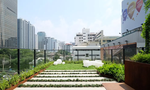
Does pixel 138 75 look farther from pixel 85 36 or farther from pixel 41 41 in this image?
pixel 41 41

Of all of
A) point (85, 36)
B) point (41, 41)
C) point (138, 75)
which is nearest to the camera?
point (138, 75)

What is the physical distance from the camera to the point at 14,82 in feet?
11.2

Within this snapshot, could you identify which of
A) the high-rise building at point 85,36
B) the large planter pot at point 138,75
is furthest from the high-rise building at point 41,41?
the large planter pot at point 138,75

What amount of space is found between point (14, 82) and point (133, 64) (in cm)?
442

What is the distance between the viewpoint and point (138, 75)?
2.78 m

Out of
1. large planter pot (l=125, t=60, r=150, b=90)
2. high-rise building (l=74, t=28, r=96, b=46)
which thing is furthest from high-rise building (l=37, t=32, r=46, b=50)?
large planter pot (l=125, t=60, r=150, b=90)

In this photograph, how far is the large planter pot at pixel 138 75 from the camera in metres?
2.45

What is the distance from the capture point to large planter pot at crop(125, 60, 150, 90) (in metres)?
2.45

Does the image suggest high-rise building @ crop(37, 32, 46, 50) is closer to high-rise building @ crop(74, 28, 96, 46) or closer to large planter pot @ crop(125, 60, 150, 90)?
high-rise building @ crop(74, 28, 96, 46)

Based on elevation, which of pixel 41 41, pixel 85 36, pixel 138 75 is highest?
pixel 85 36

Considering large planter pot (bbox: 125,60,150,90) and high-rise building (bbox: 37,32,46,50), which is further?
high-rise building (bbox: 37,32,46,50)

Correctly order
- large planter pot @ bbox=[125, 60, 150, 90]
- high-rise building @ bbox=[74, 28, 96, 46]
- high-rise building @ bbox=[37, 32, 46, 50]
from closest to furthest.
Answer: large planter pot @ bbox=[125, 60, 150, 90]
high-rise building @ bbox=[37, 32, 46, 50]
high-rise building @ bbox=[74, 28, 96, 46]

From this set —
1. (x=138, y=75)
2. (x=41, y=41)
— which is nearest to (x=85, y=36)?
(x=41, y=41)

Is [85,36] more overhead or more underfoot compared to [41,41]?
more overhead
